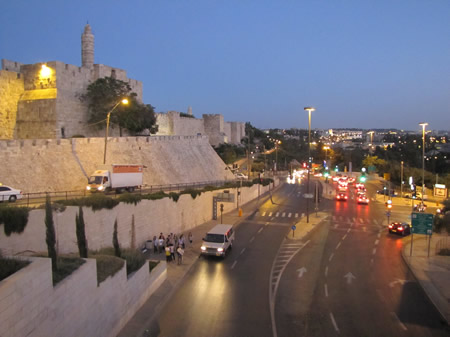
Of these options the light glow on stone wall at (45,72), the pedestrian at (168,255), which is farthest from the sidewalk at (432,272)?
the light glow on stone wall at (45,72)

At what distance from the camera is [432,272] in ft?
61.6

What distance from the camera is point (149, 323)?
1212 centimetres

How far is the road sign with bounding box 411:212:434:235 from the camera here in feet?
71.1

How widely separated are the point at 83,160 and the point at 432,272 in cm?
2284

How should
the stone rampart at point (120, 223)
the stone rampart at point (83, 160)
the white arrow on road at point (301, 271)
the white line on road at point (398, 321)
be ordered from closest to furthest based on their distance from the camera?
1. the white line on road at point (398, 321)
2. the stone rampart at point (120, 223)
3. the white arrow on road at point (301, 271)
4. the stone rampart at point (83, 160)

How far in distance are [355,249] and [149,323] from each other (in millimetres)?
15098

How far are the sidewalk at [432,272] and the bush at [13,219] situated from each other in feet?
47.3

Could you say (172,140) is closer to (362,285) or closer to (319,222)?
(319,222)

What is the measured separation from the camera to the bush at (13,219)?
12.6m

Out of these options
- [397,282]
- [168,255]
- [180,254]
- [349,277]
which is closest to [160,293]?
[180,254]

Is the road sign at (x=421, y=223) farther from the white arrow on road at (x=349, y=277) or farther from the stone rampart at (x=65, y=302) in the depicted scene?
the stone rampart at (x=65, y=302)

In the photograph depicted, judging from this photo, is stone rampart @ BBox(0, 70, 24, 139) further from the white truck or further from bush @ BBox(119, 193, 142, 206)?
bush @ BBox(119, 193, 142, 206)

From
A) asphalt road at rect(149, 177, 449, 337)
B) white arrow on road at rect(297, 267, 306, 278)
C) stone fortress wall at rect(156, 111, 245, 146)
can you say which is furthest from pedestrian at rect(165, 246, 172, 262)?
stone fortress wall at rect(156, 111, 245, 146)

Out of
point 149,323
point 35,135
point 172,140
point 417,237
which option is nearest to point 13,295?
point 149,323
